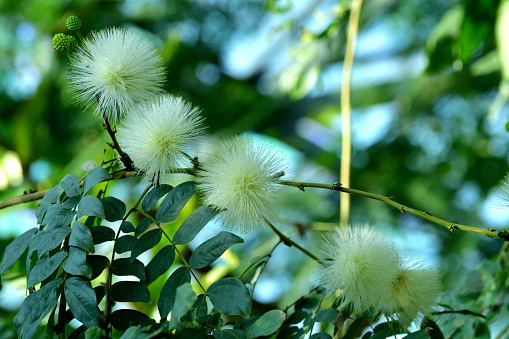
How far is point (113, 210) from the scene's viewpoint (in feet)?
1.39

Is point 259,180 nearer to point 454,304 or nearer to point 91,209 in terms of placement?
point 91,209

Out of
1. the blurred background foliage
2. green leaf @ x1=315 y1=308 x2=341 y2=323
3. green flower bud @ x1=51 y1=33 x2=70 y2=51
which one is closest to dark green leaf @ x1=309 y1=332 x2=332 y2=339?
green leaf @ x1=315 y1=308 x2=341 y2=323

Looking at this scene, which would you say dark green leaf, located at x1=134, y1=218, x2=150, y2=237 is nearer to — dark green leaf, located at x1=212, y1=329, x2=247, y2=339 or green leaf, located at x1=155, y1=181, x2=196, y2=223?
green leaf, located at x1=155, y1=181, x2=196, y2=223

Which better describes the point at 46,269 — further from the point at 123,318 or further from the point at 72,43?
the point at 72,43

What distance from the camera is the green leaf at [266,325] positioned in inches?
13.0

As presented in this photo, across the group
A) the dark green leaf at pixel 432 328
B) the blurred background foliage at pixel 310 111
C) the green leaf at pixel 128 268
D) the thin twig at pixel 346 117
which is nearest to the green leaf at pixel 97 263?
the green leaf at pixel 128 268

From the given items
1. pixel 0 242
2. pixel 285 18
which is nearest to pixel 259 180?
pixel 0 242

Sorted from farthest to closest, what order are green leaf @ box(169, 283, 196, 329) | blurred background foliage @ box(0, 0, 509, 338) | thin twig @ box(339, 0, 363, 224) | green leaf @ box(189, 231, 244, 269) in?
blurred background foliage @ box(0, 0, 509, 338) → thin twig @ box(339, 0, 363, 224) → green leaf @ box(189, 231, 244, 269) → green leaf @ box(169, 283, 196, 329)

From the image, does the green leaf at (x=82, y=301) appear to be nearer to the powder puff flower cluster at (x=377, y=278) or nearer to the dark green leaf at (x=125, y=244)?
the dark green leaf at (x=125, y=244)

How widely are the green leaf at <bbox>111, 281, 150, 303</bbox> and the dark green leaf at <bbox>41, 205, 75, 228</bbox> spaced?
0.25ft

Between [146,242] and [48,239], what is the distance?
3.3 inches

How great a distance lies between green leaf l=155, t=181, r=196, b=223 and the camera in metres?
0.41

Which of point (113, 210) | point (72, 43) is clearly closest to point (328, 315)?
point (113, 210)

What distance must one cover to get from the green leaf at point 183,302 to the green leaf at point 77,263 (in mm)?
106
